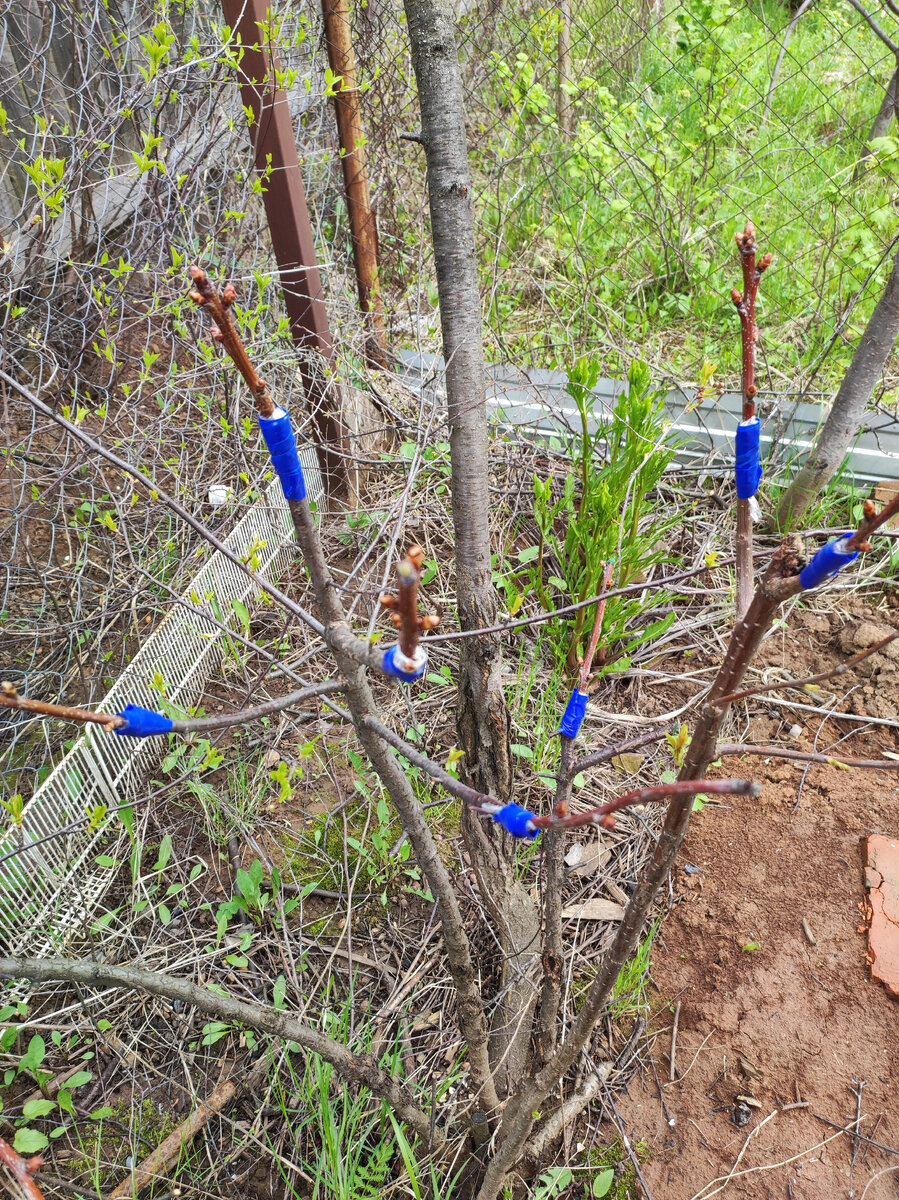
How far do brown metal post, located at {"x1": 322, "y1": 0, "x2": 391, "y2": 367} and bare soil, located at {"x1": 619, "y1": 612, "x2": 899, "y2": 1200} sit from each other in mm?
1983

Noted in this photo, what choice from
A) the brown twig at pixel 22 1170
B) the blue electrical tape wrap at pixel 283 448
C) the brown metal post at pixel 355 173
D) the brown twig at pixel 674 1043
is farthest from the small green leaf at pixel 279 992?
the brown metal post at pixel 355 173

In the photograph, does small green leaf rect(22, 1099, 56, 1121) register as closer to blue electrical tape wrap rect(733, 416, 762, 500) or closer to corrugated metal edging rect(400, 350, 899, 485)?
blue electrical tape wrap rect(733, 416, 762, 500)

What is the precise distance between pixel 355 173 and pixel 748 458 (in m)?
2.42

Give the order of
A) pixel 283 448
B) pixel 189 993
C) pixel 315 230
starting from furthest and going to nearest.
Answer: pixel 315 230 < pixel 189 993 < pixel 283 448

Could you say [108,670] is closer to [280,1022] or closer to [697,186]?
[280,1022]

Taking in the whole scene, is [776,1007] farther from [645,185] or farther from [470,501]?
[645,185]

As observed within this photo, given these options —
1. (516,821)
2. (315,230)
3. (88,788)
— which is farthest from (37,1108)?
(315,230)

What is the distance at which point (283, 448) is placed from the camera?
715 millimetres

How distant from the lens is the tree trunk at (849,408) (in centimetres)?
221

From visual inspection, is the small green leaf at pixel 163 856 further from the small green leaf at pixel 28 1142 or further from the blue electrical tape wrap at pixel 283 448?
the blue electrical tape wrap at pixel 283 448

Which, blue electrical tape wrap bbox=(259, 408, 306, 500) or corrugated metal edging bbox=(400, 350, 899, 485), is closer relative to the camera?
blue electrical tape wrap bbox=(259, 408, 306, 500)

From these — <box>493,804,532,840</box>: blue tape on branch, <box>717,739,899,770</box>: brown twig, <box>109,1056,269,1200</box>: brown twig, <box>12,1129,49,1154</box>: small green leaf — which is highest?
<box>493,804,532,840</box>: blue tape on branch

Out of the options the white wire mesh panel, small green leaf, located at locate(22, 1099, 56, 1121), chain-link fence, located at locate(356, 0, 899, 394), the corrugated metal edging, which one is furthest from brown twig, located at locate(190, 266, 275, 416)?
chain-link fence, located at locate(356, 0, 899, 394)

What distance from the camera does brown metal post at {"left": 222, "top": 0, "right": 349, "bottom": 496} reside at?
208cm
